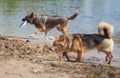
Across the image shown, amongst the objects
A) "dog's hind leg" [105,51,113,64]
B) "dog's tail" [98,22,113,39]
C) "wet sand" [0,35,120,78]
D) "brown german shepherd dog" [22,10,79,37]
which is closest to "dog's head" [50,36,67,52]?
"wet sand" [0,35,120,78]

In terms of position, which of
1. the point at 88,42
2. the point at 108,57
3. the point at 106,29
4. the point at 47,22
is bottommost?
the point at 108,57

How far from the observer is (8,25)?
53.1ft

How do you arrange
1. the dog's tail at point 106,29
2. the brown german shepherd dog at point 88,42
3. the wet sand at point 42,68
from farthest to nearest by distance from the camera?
1. the dog's tail at point 106,29
2. the brown german shepherd dog at point 88,42
3. the wet sand at point 42,68

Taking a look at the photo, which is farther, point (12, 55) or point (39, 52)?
point (39, 52)

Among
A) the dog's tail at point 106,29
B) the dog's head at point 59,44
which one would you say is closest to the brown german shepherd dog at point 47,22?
the dog's tail at point 106,29

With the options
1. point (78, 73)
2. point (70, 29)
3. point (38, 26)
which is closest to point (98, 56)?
point (78, 73)

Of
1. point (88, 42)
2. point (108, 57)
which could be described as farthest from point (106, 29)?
point (108, 57)

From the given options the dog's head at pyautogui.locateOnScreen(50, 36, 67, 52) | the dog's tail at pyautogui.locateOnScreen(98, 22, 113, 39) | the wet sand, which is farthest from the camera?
the dog's tail at pyautogui.locateOnScreen(98, 22, 113, 39)

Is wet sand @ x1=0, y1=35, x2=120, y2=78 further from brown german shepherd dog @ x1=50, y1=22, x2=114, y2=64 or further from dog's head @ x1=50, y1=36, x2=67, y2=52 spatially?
brown german shepherd dog @ x1=50, y1=22, x2=114, y2=64

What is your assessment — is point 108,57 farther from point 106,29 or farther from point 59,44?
point 59,44

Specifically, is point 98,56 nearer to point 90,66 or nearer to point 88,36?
point 88,36

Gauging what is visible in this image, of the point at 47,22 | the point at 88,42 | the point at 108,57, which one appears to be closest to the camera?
the point at 88,42

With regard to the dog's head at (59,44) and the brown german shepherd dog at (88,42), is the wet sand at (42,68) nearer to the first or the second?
the dog's head at (59,44)

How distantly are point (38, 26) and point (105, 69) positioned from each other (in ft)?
21.0
